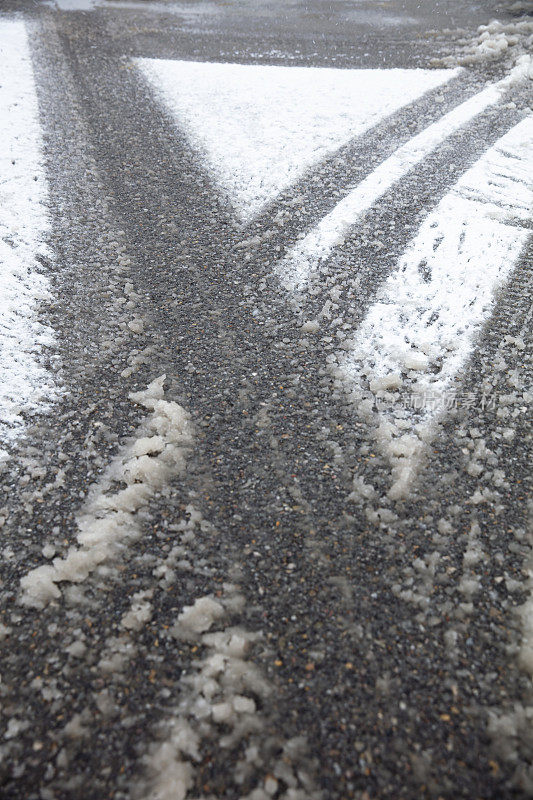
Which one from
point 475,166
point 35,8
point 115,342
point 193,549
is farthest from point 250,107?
point 35,8

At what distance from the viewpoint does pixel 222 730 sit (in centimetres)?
173

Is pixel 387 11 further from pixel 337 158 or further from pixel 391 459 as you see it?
pixel 391 459

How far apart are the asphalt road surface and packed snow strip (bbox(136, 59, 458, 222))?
50mm

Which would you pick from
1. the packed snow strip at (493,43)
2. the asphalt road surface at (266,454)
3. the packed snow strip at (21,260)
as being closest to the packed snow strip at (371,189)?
the asphalt road surface at (266,454)

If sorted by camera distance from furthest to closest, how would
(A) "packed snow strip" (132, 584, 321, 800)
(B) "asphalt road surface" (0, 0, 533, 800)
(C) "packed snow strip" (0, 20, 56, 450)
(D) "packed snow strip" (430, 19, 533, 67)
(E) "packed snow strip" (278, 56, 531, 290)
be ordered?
(D) "packed snow strip" (430, 19, 533, 67)
(E) "packed snow strip" (278, 56, 531, 290)
(C) "packed snow strip" (0, 20, 56, 450)
(B) "asphalt road surface" (0, 0, 533, 800)
(A) "packed snow strip" (132, 584, 321, 800)

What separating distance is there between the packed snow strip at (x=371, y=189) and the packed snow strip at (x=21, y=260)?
166cm

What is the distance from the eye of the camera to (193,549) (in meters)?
2.23

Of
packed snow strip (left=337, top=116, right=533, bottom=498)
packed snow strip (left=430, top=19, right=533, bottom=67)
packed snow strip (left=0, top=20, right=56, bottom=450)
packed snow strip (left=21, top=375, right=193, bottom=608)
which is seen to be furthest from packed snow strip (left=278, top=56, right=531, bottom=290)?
packed snow strip (left=0, top=20, right=56, bottom=450)

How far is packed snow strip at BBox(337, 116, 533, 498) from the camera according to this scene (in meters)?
2.77

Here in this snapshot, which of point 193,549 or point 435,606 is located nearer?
point 435,606

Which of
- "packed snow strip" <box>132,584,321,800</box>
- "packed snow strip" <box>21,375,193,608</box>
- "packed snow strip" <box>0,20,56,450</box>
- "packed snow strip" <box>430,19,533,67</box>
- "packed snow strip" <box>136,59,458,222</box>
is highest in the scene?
"packed snow strip" <box>430,19,533,67</box>

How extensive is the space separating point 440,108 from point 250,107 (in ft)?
6.68

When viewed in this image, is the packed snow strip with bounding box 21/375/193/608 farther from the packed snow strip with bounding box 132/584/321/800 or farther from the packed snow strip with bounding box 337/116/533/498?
the packed snow strip with bounding box 337/116/533/498

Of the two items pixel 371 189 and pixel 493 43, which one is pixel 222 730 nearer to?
pixel 371 189
